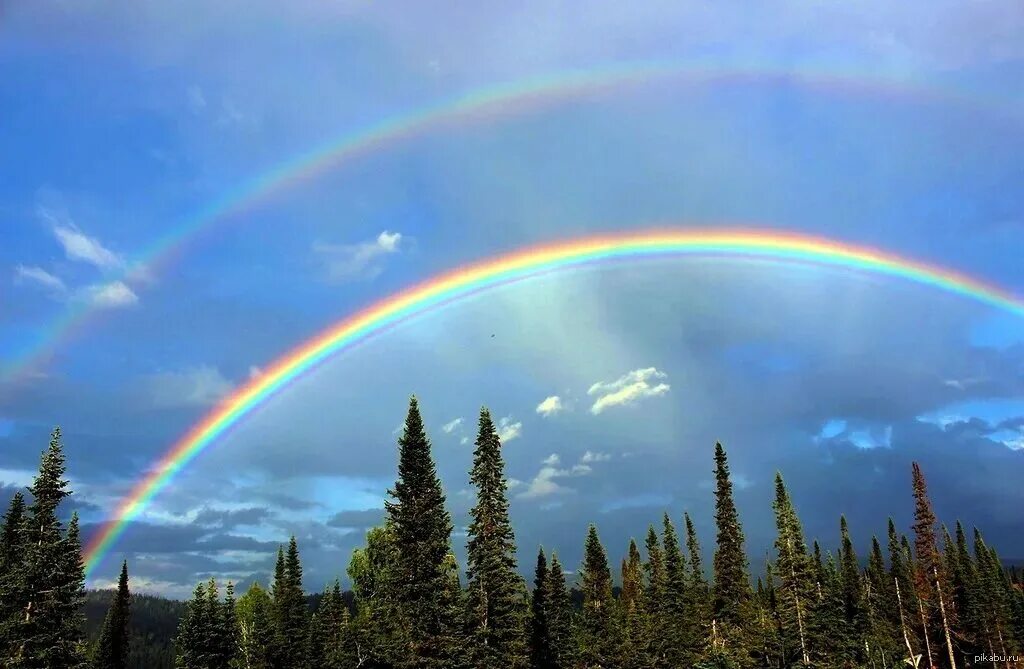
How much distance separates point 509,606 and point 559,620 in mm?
45025

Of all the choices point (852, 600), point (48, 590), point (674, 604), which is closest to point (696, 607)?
point (674, 604)

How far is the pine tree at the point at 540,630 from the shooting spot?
297ft

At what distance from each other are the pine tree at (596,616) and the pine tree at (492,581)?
37.3 meters

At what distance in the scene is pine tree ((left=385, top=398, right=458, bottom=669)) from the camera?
59344 millimetres

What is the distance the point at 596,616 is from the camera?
114250 millimetres

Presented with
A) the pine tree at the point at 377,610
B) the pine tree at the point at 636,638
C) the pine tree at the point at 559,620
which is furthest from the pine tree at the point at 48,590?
the pine tree at the point at 636,638

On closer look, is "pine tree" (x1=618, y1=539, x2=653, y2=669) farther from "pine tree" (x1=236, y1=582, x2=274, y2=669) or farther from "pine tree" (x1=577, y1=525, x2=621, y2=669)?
"pine tree" (x1=236, y1=582, x2=274, y2=669)

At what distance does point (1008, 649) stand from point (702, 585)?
5616 centimetres

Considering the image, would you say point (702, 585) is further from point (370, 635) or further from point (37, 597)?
point (37, 597)

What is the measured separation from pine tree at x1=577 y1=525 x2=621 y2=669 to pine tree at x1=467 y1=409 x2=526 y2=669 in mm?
37253

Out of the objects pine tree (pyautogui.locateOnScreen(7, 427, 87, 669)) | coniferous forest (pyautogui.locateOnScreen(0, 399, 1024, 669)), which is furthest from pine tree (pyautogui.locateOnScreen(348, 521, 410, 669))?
pine tree (pyautogui.locateOnScreen(7, 427, 87, 669))

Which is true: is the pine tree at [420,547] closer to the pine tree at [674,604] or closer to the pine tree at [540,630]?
the pine tree at [540,630]

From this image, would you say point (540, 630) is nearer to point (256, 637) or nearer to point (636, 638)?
point (636, 638)

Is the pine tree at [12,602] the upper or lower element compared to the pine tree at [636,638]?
upper
